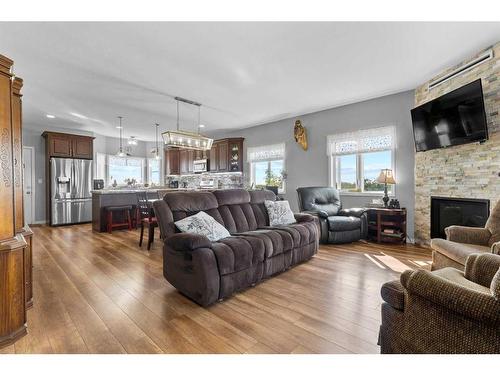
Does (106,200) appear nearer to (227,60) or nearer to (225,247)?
(227,60)

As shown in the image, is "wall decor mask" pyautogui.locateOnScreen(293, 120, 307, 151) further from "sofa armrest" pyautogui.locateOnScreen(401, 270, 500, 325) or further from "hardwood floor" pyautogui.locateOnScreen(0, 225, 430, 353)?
"sofa armrest" pyautogui.locateOnScreen(401, 270, 500, 325)

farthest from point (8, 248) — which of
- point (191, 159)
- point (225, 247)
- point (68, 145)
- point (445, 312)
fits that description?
point (191, 159)

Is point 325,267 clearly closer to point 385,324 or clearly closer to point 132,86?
point 385,324

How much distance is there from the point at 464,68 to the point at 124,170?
9035 mm

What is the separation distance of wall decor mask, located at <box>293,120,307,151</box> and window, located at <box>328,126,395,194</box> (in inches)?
23.6

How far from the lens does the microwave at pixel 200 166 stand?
25.0 feet

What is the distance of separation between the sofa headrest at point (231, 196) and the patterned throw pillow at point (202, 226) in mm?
569

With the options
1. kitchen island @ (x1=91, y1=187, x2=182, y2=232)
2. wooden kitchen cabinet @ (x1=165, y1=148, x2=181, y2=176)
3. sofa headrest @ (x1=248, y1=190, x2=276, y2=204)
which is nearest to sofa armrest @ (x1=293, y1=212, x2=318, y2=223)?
sofa headrest @ (x1=248, y1=190, x2=276, y2=204)

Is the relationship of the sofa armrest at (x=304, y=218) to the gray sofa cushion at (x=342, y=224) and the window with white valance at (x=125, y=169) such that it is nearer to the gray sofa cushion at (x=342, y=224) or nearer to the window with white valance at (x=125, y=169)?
the gray sofa cushion at (x=342, y=224)

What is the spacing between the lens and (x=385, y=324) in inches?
55.2

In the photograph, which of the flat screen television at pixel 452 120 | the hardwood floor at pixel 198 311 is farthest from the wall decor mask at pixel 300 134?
the hardwood floor at pixel 198 311

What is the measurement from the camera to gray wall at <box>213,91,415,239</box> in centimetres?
437
